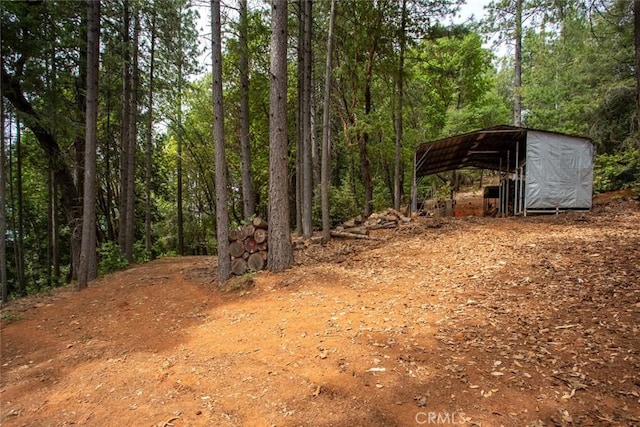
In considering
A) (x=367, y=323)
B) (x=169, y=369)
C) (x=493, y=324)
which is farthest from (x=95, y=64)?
(x=493, y=324)

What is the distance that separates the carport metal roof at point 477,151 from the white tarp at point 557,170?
0.69 m

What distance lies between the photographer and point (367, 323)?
402cm

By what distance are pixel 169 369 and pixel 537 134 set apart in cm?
1246

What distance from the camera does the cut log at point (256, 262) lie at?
22.6ft

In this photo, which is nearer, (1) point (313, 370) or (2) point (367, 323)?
(1) point (313, 370)

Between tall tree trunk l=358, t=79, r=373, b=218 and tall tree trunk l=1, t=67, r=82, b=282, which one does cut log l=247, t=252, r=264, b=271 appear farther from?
tall tree trunk l=358, t=79, r=373, b=218

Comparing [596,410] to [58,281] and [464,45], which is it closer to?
[58,281]

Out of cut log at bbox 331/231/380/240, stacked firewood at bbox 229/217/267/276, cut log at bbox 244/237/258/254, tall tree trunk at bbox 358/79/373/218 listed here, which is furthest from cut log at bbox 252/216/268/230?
tall tree trunk at bbox 358/79/373/218

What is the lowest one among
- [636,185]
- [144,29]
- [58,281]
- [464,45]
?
[58,281]

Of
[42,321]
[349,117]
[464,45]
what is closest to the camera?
[42,321]

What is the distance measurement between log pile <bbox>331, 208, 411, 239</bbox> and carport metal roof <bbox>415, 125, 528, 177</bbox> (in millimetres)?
3022

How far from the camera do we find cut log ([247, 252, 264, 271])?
22.6ft

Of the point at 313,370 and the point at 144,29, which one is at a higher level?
the point at 144,29

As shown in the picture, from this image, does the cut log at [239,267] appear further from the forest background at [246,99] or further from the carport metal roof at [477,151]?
the carport metal roof at [477,151]
